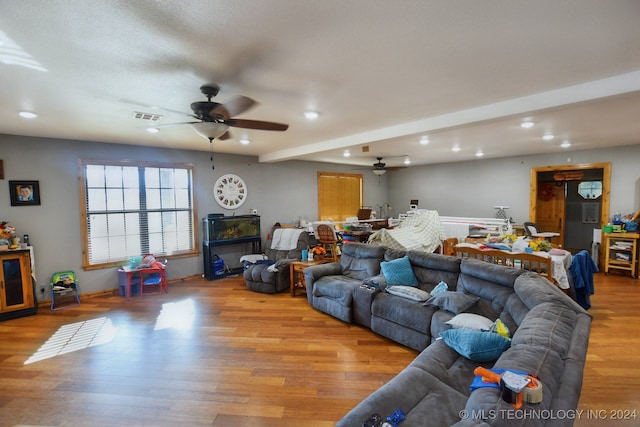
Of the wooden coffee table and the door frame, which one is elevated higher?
the door frame

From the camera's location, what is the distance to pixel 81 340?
349 centimetres

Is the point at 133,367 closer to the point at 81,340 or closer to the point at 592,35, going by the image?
the point at 81,340

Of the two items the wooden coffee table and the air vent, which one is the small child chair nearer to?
the air vent

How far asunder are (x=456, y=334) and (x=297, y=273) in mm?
3058

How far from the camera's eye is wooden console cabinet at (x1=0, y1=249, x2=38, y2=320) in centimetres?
410

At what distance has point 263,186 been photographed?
7.08 meters

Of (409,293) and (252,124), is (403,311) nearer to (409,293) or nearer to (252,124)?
(409,293)

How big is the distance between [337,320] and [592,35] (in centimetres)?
351

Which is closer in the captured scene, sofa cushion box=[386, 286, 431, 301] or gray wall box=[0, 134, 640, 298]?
sofa cushion box=[386, 286, 431, 301]

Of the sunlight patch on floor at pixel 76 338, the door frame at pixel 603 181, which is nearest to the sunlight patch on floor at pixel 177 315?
the sunlight patch on floor at pixel 76 338

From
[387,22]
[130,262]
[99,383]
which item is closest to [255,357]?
[99,383]

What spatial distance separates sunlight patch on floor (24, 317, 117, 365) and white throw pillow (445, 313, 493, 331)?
3.67m

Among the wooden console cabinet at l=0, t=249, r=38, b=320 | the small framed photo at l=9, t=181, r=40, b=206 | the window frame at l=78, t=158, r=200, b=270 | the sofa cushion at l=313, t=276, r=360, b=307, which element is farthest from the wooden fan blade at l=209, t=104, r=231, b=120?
the small framed photo at l=9, t=181, r=40, b=206

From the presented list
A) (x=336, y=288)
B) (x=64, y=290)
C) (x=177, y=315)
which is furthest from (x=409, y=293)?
(x=64, y=290)
